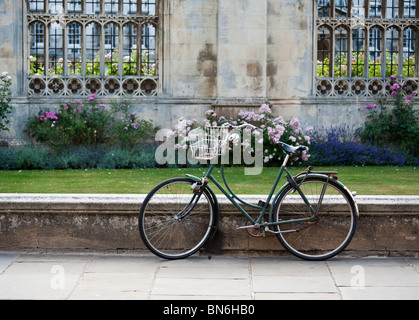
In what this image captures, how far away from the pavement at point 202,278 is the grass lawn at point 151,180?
209 centimetres

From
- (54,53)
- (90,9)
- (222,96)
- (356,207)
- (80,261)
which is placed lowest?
(80,261)

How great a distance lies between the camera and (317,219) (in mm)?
5605

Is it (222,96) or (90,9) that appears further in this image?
(90,9)

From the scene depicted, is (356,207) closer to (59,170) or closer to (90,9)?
(59,170)

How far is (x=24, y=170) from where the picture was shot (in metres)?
11.1

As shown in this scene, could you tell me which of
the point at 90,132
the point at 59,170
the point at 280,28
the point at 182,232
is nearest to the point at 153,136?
the point at 90,132

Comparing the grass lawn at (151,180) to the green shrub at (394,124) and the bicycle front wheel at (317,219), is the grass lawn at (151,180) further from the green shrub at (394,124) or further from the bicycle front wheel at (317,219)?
the bicycle front wheel at (317,219)

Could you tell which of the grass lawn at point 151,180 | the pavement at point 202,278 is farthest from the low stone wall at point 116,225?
the grass lawn at point 151,180

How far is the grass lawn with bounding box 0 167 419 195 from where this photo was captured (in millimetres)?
7926

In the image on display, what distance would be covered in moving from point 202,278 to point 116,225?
104cm

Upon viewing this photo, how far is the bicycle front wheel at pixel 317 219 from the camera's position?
553 centimetres

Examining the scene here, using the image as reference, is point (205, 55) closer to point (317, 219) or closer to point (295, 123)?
point (295, 123)

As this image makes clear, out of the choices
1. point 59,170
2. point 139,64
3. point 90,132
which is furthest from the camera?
point 139,64

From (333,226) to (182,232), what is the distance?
1.27m
